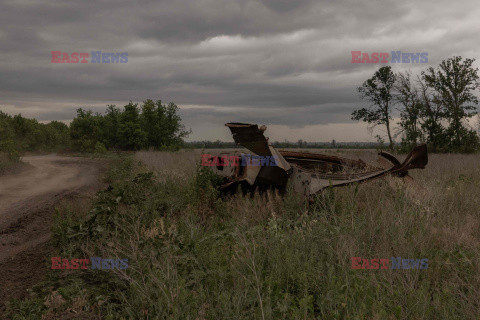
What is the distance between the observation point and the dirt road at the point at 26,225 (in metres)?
4.67

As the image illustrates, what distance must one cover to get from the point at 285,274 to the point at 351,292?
76cm

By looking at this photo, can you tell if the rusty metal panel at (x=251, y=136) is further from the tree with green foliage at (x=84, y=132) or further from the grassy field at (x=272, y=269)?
the tree with green foliage at (x=84, y=132)

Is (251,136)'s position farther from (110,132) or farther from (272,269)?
(110,132)

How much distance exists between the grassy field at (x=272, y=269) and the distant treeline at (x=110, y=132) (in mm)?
32465

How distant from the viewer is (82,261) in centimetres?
454

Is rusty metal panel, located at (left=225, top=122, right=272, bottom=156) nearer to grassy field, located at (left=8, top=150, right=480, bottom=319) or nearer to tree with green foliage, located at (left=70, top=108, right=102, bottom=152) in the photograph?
grassy field, located at (left=8, top=150, right=480, bottom=319)

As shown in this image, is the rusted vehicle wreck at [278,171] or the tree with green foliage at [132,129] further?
the tree with green foliage at [132,129]

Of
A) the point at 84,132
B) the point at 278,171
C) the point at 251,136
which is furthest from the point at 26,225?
the point at 84,132

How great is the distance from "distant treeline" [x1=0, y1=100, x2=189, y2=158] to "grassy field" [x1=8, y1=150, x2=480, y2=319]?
3246 centimetres

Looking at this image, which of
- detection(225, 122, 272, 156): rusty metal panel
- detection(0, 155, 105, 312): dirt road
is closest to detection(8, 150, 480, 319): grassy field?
detection(0, 155, 105, 312): dirt road

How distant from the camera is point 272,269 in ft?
12.3

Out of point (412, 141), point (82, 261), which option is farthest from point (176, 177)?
point (412, 141)

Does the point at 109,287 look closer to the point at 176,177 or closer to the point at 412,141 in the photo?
the point at 176,177

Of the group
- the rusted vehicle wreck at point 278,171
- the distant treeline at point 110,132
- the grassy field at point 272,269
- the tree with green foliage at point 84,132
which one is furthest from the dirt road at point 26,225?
the tree with green foliage at point 84,132
